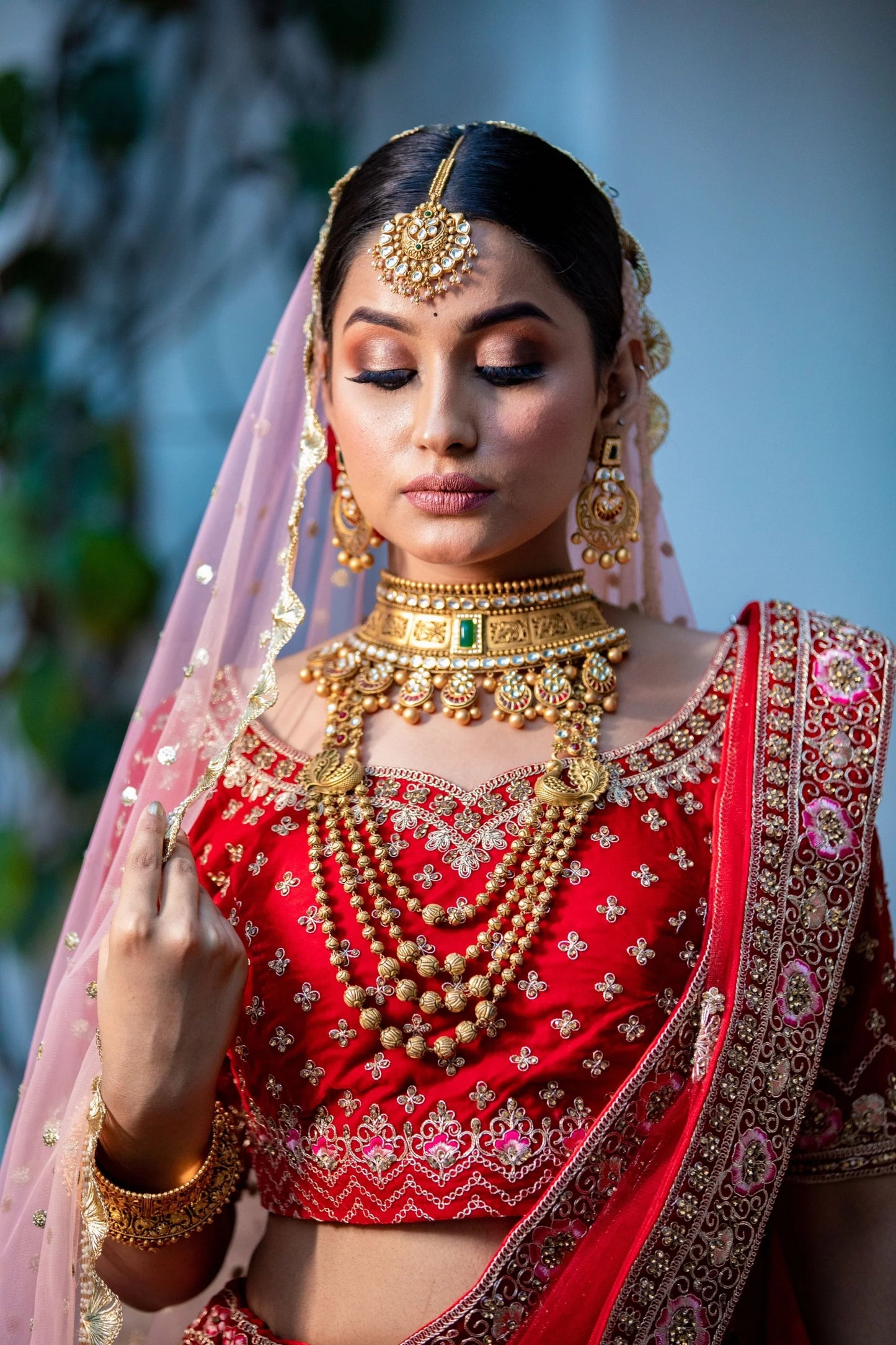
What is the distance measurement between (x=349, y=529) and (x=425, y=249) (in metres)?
0.32

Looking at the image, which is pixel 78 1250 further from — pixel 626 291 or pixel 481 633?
pixel 626 291

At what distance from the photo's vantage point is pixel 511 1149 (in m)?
1.11

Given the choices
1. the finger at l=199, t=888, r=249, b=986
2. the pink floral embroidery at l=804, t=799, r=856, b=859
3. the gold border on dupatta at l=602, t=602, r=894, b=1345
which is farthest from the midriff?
the pink floral embroidery at l=804, t=799, r=856, b=859

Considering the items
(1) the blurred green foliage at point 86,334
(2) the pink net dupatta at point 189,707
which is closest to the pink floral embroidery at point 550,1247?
(2) the pink net dupatta at point 189,707

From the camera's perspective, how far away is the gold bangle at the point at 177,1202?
3.77 feet

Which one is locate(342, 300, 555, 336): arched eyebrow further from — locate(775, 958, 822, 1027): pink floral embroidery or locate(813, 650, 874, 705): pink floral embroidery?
locate(775, 958, 822, 1027): pink floral embroidery

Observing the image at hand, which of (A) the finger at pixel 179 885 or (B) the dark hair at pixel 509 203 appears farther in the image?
(B) the dark hair at pixel 509 203

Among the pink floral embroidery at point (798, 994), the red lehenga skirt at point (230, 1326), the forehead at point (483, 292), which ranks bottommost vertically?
the red lehenga skirt at point (230, 1326)

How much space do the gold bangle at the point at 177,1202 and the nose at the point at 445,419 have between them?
64 centimetres

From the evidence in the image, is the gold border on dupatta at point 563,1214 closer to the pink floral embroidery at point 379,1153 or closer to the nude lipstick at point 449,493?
the pink floral embroidery at point 379,1153

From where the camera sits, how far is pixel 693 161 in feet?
6.55

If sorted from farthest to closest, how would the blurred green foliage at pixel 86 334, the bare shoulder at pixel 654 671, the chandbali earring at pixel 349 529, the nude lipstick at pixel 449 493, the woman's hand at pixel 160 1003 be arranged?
the blurred green foliage at pixel 86 334 → the chandbali earring at pixel 349 529 → the bare shoulder at pixel 654 671 → the nude lipstick at pixel 449 493 → the woman's hand at pixel 160 1003

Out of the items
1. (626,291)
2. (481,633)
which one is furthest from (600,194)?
(481,633)

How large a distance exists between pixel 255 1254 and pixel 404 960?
0.35 meters
